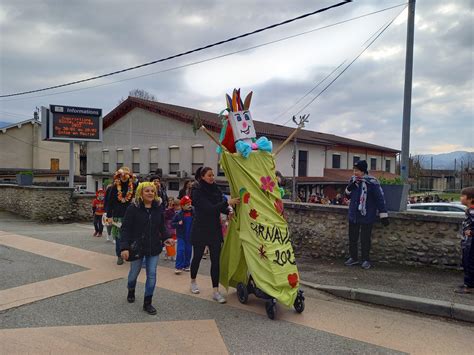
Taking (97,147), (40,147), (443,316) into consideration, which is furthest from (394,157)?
(443,316)

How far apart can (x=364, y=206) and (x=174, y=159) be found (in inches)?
859

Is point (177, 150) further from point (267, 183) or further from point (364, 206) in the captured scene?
point (267, 183)

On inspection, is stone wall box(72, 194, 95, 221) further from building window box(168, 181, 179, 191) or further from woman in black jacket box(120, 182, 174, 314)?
woman in black jacket box(120, 182, 174, 314)

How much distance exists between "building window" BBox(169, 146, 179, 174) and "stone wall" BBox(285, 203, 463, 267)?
19.5m

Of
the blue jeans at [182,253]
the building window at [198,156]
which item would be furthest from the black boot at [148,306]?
the building window at [198,156]

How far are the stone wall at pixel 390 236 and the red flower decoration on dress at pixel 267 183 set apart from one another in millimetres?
2983

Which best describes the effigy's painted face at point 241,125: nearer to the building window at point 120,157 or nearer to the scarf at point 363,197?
the scarf at point 363,197

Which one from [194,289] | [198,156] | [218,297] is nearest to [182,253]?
[194,289]

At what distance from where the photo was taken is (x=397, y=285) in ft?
19.1

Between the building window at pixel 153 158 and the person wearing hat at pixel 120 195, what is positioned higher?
the building window at pixel 153 158

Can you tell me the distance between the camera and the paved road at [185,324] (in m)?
3.92

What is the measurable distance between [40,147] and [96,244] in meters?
37.4

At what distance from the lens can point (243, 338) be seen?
4.11 metres

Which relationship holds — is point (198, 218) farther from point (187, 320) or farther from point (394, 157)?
point (394, 157)
